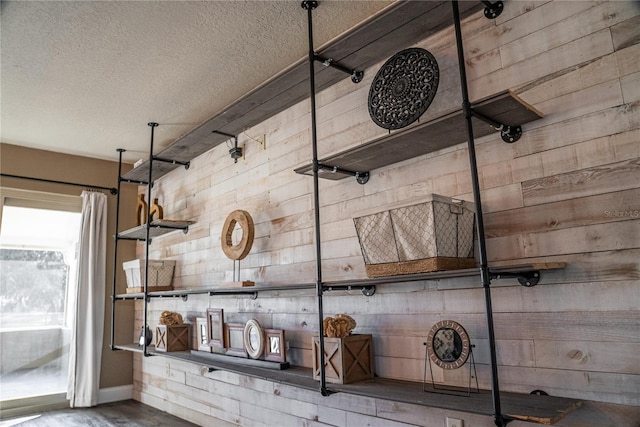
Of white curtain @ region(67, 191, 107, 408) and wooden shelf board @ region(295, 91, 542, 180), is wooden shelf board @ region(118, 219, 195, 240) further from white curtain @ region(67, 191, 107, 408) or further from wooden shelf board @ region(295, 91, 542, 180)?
wooden shelf board @ region(295, 91, 542, 180)

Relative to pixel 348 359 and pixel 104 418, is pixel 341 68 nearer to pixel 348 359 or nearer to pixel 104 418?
pixel 348 359

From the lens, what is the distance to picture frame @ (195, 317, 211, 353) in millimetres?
2750

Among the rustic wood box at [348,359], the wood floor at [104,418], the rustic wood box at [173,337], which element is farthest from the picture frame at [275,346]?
the wood floor at [104,418]

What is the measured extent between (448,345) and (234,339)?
4.66 feet

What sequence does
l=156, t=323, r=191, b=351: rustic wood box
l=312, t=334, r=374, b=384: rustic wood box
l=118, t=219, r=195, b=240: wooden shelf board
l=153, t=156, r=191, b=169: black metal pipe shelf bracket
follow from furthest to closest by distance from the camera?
1. l=153, t=156, r=191, b=169: black metal pipe shelf bracket
2. l=118, t=219, r=195, b=240: wooden shelf board
3. l=156, t=323, r=191, b=351: rustic wood box
4. l=312, t=334, r=374, b=384: rustic wood box

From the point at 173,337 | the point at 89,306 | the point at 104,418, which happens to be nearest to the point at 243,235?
the point at 173,337

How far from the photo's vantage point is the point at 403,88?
1807mm

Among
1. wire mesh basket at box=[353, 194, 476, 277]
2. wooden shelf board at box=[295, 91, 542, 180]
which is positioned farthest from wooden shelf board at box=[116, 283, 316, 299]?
wooden shelf board at box=[295, 91, 542, 180]

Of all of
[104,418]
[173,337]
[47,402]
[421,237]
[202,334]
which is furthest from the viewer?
[47,402]

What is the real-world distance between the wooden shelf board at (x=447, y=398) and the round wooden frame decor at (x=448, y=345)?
108mm

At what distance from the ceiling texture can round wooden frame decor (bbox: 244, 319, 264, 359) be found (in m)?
1.40

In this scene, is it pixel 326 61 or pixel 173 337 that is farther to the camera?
pixel 173 337

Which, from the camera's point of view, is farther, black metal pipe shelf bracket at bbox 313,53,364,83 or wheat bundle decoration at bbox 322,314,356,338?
black metal pipe shelf bracket at bbox 313,53,364,83

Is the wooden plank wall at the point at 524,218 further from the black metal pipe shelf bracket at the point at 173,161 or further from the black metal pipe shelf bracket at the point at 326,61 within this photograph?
the black metal pipe shelf bracket at the point at 173,161
